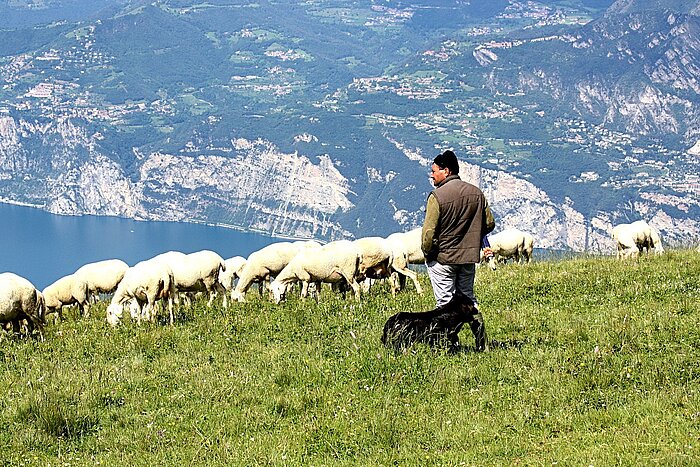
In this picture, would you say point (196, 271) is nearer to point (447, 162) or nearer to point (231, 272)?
point (231, 272)

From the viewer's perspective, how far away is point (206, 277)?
19.7 m

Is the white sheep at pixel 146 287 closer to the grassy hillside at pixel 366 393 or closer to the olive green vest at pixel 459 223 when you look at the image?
the grassy hillside at pixel 366 393

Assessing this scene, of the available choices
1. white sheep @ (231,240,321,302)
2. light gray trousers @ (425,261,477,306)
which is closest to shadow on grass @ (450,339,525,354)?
light gray trousers @ (425,261,477,306)

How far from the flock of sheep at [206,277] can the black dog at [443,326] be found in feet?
17.1

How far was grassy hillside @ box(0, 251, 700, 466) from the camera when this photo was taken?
735cm

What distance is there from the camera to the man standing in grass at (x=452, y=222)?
966cm

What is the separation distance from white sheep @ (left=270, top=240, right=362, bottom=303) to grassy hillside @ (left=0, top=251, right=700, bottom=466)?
3655 mm

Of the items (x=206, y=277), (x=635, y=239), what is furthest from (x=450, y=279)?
(x=635, y=239)

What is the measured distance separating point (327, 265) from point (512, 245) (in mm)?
12853

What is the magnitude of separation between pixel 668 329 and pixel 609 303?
252 cm

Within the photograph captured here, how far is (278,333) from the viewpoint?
1240 centimetres

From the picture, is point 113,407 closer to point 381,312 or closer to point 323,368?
point 323,368

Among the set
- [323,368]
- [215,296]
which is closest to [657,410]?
[323,368]

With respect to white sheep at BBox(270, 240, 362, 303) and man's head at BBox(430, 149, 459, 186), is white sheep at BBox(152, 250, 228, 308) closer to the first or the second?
white sheep at BBox(270, 240, 362, 303)
